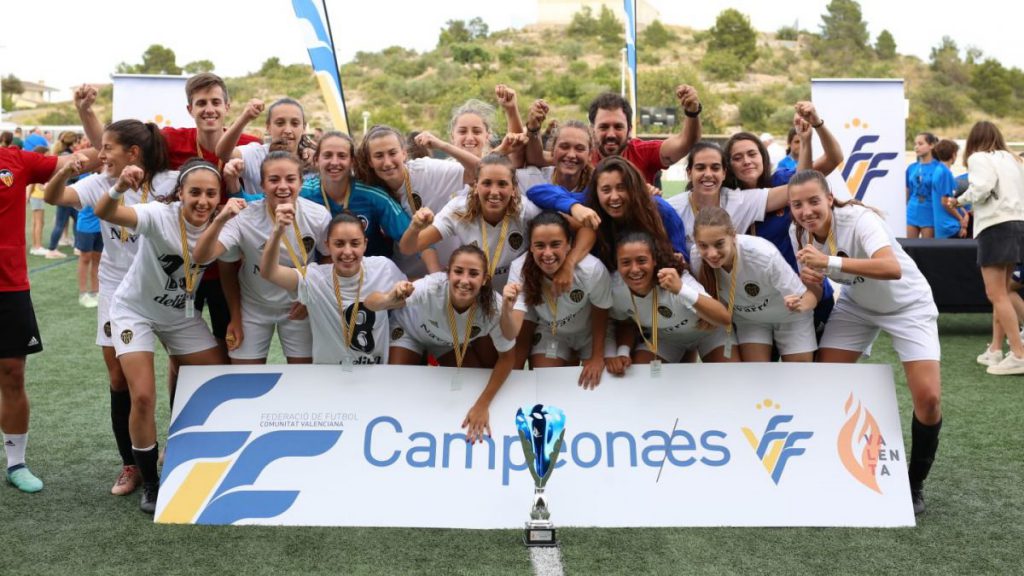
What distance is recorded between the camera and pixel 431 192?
534 cm

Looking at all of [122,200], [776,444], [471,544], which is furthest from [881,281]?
[122,200]

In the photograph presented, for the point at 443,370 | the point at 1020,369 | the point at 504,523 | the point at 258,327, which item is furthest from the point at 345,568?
the point at 1020,369

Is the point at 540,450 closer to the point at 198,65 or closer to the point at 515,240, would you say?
the point at 515,240

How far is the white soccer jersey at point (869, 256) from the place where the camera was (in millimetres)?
4422

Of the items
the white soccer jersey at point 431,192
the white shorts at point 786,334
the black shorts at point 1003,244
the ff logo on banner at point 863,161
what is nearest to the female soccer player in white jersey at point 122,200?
the white soccer jersey at point 431,192

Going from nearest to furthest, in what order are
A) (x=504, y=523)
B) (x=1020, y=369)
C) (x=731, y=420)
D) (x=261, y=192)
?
1. (x=504, y=523)
2. (x=731, y=420)
3. (x=261, y=192)
4. (x=1020, y=369)

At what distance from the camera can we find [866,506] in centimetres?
437

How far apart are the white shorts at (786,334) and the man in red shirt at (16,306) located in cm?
337

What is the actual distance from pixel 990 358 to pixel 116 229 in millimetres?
6879

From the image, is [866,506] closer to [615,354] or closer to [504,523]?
[615,354]

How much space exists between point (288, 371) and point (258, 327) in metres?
0.32

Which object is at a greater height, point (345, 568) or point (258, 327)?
point (258, 327)

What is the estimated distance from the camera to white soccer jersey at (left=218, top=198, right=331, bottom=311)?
4.56 meters

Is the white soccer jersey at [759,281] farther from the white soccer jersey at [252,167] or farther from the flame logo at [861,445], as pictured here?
the white soccer jersey at [252,167]
